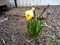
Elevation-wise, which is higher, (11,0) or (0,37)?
(11,0)

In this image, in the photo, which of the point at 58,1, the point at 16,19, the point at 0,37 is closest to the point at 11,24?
the point at 16,19

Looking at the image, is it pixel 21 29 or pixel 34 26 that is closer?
pixel 34 26

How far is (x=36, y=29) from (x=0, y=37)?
1.73 ft

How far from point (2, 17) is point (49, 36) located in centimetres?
100

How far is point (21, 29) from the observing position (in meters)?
2.68

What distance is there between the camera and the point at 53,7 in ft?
11.4

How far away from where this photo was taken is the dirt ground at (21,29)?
239cm

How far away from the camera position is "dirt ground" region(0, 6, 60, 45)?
7.84 feet

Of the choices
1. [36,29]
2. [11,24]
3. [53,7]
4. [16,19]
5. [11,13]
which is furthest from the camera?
[53,7]

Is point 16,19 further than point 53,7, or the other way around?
point 53,7

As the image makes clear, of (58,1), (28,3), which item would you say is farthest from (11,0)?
(58,1)

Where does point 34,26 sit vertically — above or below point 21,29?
above

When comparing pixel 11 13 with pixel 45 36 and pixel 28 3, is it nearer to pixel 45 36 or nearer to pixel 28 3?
pixel 28 3

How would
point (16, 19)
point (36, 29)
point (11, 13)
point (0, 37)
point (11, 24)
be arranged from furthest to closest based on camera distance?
point (11, 13) < point (16, 19) < point (11, 24) < point (0, 37) < point (36, 29)
